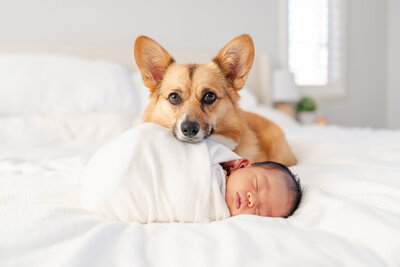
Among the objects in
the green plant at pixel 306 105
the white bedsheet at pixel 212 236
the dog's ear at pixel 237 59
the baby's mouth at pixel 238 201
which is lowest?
the green plant at pixel 306 105

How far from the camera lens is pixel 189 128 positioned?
3.51 ft

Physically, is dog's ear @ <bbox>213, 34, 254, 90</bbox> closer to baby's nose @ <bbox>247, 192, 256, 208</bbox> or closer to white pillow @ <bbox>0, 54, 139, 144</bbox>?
baby's nose @ <bbox>247, 192, 256, 208</bbox>

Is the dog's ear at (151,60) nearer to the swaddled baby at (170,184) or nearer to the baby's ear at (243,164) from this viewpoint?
the swaddled baby at (170,184)

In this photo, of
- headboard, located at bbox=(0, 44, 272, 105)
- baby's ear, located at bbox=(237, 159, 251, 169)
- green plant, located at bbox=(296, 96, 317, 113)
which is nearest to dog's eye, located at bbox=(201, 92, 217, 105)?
baby's ear, located at bbox=(237, 159, 251, 169)

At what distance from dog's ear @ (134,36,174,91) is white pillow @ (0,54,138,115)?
1.12 meters

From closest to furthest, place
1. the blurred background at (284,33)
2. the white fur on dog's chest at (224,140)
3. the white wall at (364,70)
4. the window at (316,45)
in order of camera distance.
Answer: the white fur on dog's chest at (224,140) < the blurred background at (284,33) < the window at (316,45) < the white wall at (364,70)

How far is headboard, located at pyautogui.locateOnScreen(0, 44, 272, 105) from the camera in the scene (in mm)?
2926

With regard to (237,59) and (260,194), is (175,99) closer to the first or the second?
(237,59)

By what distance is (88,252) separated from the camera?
58 cm

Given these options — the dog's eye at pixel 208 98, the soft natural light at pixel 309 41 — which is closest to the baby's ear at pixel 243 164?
the dog's eye at pixel 208 98

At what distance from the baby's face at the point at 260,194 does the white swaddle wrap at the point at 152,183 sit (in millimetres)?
44

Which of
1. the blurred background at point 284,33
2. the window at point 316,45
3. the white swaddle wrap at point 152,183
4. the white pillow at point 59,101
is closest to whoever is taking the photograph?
the white swaddle wrap at point 152,183

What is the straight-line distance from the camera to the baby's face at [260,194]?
0.90m

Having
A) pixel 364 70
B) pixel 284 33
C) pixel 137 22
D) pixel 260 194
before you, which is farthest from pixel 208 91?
pixel 364 70
